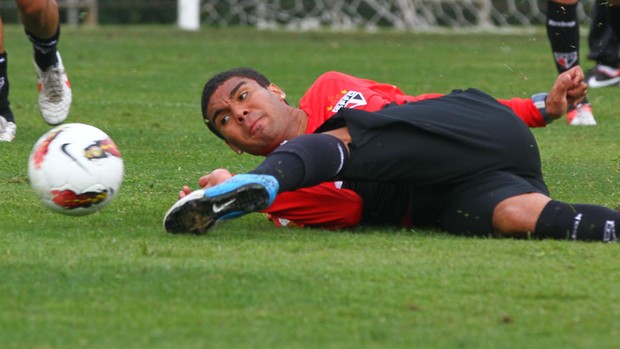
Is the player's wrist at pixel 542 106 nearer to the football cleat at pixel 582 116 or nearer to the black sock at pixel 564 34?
the black sock at pixel 564 34

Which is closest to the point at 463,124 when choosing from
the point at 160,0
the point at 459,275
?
the point at 459,275

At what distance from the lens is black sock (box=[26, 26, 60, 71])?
23.4 feet

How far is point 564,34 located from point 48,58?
3.13 meters

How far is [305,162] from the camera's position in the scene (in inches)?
173

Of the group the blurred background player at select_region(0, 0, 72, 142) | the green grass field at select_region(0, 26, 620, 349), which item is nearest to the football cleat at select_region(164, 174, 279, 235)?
the green grass field at select_region(0, 26, 620, 349)

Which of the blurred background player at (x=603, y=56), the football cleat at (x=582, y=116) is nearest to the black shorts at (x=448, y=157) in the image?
the football cleat at (x=582, y=116)

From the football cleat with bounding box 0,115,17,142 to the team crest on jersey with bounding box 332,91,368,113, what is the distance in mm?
2835

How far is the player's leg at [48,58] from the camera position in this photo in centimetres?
701

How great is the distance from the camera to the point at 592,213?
4480mm

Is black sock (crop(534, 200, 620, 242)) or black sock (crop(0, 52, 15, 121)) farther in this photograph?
black sock (crop(0, 52, 15, 121))

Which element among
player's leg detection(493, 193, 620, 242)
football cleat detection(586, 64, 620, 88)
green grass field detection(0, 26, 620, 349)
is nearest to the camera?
green grass field detection(0, 26, 620, 349)

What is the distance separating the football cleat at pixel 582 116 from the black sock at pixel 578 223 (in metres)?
4.34

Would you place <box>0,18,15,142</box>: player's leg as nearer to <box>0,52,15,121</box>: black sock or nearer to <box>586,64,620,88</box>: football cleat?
<box>0,52,15,121</box>: black sock

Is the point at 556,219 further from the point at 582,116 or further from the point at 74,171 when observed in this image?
the point at 582,116
